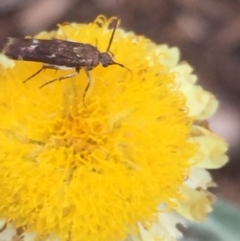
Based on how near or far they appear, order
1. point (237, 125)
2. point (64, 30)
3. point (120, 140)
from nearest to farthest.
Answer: point (120, 140), point (64, 30), point (237, 125)

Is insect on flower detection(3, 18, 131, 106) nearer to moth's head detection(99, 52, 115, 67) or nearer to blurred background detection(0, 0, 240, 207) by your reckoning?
moth's head detection(99, 52, 115, 67)

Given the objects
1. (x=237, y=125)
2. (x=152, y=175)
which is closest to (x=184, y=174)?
(x=152, y=175)

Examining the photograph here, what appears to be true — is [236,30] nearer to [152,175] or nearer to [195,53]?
[195,53]

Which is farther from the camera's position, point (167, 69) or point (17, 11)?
point (17, 11)

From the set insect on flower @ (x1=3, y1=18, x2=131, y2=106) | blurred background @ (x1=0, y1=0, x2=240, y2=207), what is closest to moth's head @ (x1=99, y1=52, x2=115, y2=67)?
insect on flower @ (x1=3, y1=18, x2=131, y2=106)

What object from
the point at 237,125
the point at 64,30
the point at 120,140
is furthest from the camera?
the point at 237,125

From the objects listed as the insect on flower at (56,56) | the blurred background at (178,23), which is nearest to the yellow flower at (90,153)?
the insect on flower at (56,56)
